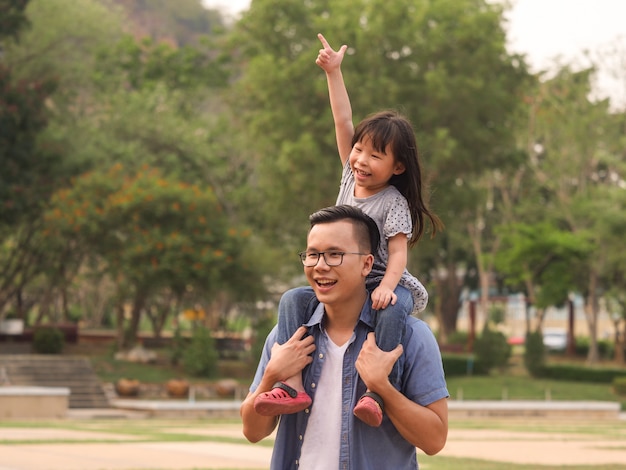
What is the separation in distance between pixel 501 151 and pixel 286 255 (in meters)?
8.23

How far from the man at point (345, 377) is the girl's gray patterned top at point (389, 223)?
0.85 ft

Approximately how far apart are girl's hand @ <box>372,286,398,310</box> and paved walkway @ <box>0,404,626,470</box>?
871 cm

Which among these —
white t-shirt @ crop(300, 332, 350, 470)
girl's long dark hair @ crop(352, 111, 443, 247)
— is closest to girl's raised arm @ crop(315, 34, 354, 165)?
girl's long dark hair @ crop(352, 111, 443, 247)

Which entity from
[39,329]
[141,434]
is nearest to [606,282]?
[39,329]

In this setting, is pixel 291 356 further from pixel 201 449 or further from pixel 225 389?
pixel 225 389

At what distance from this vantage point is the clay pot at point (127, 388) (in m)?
32.0

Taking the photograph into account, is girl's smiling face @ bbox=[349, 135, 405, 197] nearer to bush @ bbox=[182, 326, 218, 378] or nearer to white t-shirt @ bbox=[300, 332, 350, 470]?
white t-shirt @ bbox=[300, 332, 350, 470]

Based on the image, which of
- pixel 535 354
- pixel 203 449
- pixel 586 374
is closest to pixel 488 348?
pixel 535 354

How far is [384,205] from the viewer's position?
4.57 metres

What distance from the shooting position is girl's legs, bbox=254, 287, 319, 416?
13.0 ft

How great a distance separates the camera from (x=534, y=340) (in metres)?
40.9

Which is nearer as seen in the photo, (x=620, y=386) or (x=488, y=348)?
(x=620, y=386)

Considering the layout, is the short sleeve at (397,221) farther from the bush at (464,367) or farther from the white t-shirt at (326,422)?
the bush at (464,367)

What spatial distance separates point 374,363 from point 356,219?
543mm
